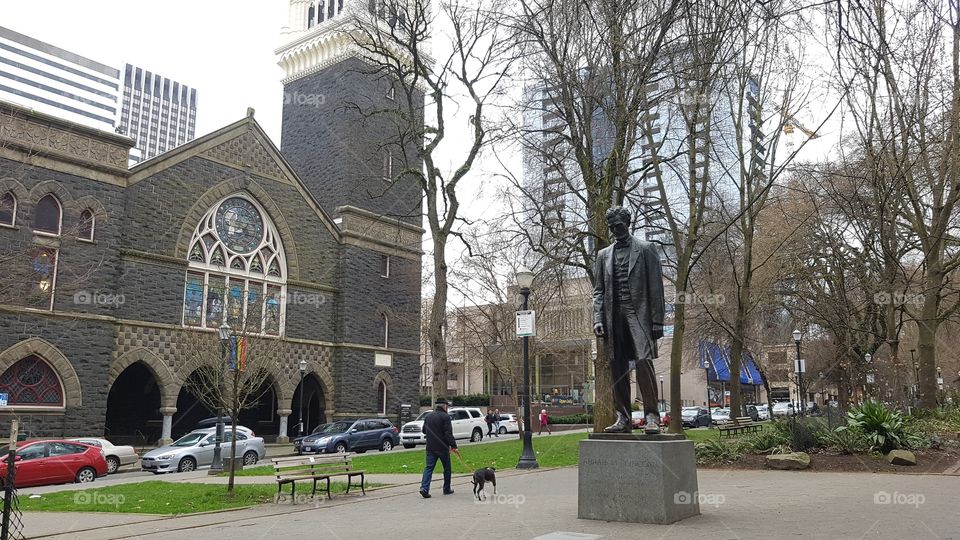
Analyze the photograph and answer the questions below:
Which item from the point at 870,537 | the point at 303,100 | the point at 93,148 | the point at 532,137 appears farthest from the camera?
the point at 303,100

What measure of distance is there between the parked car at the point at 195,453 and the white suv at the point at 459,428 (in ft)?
25.8

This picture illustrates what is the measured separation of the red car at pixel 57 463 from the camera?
67.6ft

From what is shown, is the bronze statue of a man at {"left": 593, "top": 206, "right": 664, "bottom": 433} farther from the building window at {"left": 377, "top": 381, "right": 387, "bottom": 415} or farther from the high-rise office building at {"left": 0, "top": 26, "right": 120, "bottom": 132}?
the high-rise office building at {"left": 0, "top": 26, "right": 120, "bottom": 132}

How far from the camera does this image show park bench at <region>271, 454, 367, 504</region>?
12.7 metres

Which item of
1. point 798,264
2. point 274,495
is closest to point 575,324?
point 798,264

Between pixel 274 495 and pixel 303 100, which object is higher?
pixel 303 100

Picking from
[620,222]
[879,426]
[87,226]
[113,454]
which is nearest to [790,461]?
[879,426]

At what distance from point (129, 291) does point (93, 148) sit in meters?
5.77

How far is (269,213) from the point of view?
36.8 metres

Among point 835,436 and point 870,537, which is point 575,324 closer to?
point 835,436

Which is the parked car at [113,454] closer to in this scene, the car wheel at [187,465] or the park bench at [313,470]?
the car wheel at [187,465]

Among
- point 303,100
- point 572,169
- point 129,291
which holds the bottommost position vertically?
point 129,291

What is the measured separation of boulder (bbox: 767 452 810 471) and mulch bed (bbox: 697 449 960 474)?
190 mm

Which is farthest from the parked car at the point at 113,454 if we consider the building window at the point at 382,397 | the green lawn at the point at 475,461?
the building window at the point at 382,397
